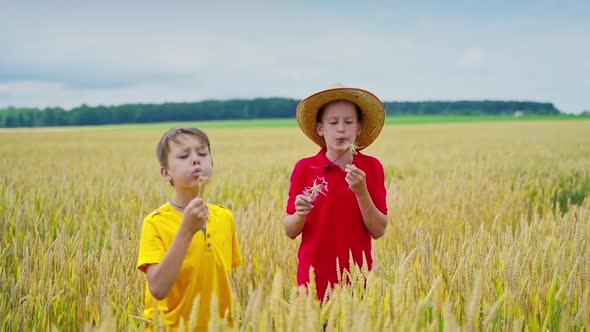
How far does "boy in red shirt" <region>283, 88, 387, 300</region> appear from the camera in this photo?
234 cm

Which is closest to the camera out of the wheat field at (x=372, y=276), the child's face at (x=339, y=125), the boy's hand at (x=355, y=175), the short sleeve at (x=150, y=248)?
the wheat field at (x=372, y=276)

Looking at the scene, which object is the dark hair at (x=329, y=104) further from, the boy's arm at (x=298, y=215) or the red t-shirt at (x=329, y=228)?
the boy's arm at (x=298, y=215)

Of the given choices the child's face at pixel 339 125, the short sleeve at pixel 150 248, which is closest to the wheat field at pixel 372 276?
the short sleeve at pixel 150 248

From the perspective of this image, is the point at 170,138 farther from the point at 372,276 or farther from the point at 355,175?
the point at 372,276

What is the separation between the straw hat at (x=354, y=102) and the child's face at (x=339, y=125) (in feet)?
0.15

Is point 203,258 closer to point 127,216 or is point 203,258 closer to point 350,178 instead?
point 350,178

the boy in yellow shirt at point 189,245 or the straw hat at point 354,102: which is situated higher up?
the straw hat at point 354,102

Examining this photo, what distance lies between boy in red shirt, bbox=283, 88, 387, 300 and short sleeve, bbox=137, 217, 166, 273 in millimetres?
643

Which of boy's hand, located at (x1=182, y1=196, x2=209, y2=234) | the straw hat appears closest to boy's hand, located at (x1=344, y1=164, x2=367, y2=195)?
the straw hat

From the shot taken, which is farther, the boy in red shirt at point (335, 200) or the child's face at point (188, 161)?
the boy in red shirt at point (335, 200)

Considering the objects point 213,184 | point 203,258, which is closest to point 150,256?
point 203,258

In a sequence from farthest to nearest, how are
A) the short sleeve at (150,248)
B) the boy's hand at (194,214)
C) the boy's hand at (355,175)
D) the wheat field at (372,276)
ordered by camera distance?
the boy's hand at (355,175) < the short sleeve at (150,248) < the boy's hand at (194,214) < the wheat field at (372,276)

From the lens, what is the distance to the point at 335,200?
93.3 inches

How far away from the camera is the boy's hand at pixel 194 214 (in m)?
1.59
